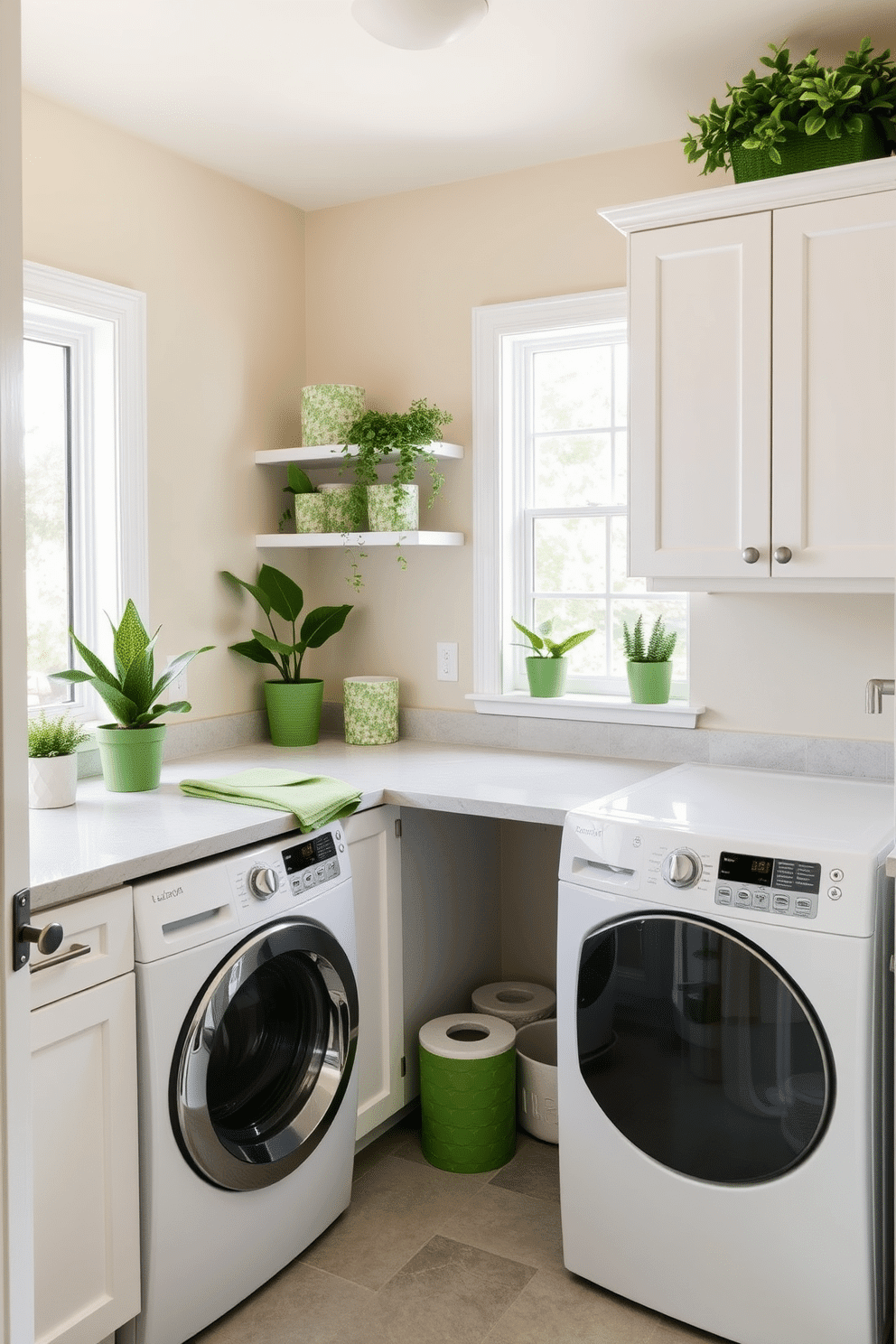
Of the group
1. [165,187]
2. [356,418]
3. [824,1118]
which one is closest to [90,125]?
[165,187]

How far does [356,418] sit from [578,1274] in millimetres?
2257

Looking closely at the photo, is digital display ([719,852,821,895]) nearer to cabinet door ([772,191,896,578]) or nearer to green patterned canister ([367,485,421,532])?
cabinet door ([772,191,896,578])

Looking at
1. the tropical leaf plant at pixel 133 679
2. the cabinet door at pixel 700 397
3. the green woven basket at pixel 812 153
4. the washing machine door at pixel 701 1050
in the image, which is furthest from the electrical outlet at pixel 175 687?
the green woven basket at pixel 812 153

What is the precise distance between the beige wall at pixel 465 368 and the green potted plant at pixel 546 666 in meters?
0.23

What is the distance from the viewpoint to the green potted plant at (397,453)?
3043 millimetres

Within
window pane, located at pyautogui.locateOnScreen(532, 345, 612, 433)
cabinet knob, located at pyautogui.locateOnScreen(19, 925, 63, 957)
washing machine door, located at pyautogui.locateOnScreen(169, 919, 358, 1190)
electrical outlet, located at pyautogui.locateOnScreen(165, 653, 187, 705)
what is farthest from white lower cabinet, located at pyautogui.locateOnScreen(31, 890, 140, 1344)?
window pane, located at pyautogui.locateOnScreen(532, 345, 612, 433)

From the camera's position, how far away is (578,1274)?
226 centimetres

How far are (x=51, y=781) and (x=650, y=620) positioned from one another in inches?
63.2

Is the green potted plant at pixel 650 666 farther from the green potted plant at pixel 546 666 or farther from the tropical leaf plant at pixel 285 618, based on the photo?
the tropical leaf plant at pixel 285 618

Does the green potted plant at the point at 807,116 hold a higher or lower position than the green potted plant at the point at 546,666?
higher

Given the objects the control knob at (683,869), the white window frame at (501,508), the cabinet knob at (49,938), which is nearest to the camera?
the cabinet knob at (49,938)

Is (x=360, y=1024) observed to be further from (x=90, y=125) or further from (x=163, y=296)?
(x=90, y=125)

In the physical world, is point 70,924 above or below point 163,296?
below

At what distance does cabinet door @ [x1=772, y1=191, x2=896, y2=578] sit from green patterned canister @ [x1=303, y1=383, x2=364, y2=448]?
1303mm
